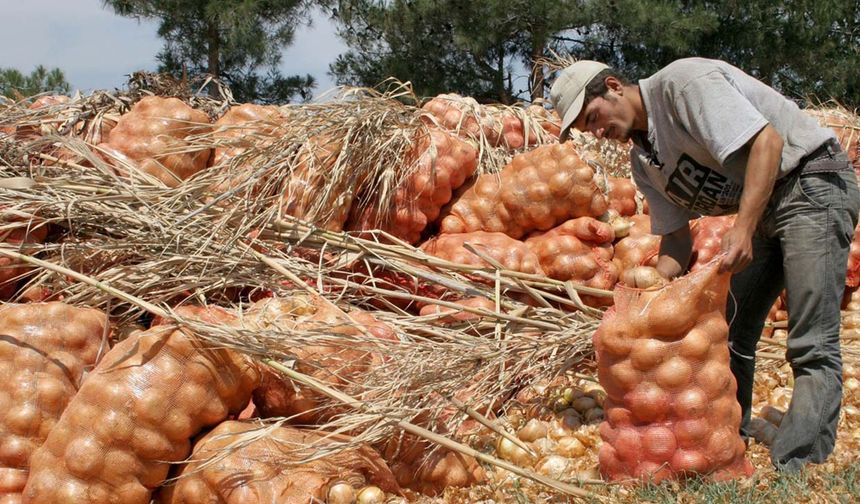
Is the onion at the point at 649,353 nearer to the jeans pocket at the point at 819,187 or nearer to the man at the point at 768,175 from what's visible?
the man at the point at 768,175

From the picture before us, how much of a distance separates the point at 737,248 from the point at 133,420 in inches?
71.3

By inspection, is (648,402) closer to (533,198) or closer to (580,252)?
(580,252)

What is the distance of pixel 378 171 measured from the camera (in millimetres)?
4070

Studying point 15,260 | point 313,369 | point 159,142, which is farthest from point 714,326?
point 159,142

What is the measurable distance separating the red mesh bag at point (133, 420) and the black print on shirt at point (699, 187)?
1.57 m

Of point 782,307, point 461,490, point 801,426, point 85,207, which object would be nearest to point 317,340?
point 461,490

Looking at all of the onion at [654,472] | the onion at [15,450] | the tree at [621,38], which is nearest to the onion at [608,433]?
the onion at [654,472]

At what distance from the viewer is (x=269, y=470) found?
243 cm

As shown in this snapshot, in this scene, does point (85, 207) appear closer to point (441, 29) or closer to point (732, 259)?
point (732, 259)

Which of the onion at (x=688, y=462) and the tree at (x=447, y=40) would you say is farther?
the tree at (x=447, y=40)

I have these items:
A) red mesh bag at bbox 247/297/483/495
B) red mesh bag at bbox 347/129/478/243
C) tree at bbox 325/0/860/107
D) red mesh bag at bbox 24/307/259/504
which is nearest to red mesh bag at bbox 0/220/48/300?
red mesh bag at bbox 24/307/259/504

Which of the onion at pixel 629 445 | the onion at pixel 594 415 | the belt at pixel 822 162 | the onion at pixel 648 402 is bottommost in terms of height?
the onion at pixel 594 415

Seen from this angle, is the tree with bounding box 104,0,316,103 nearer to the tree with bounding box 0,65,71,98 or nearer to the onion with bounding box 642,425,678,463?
the tree with bounding box 0,65,71,98

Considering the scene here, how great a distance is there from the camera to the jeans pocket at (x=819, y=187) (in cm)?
265
